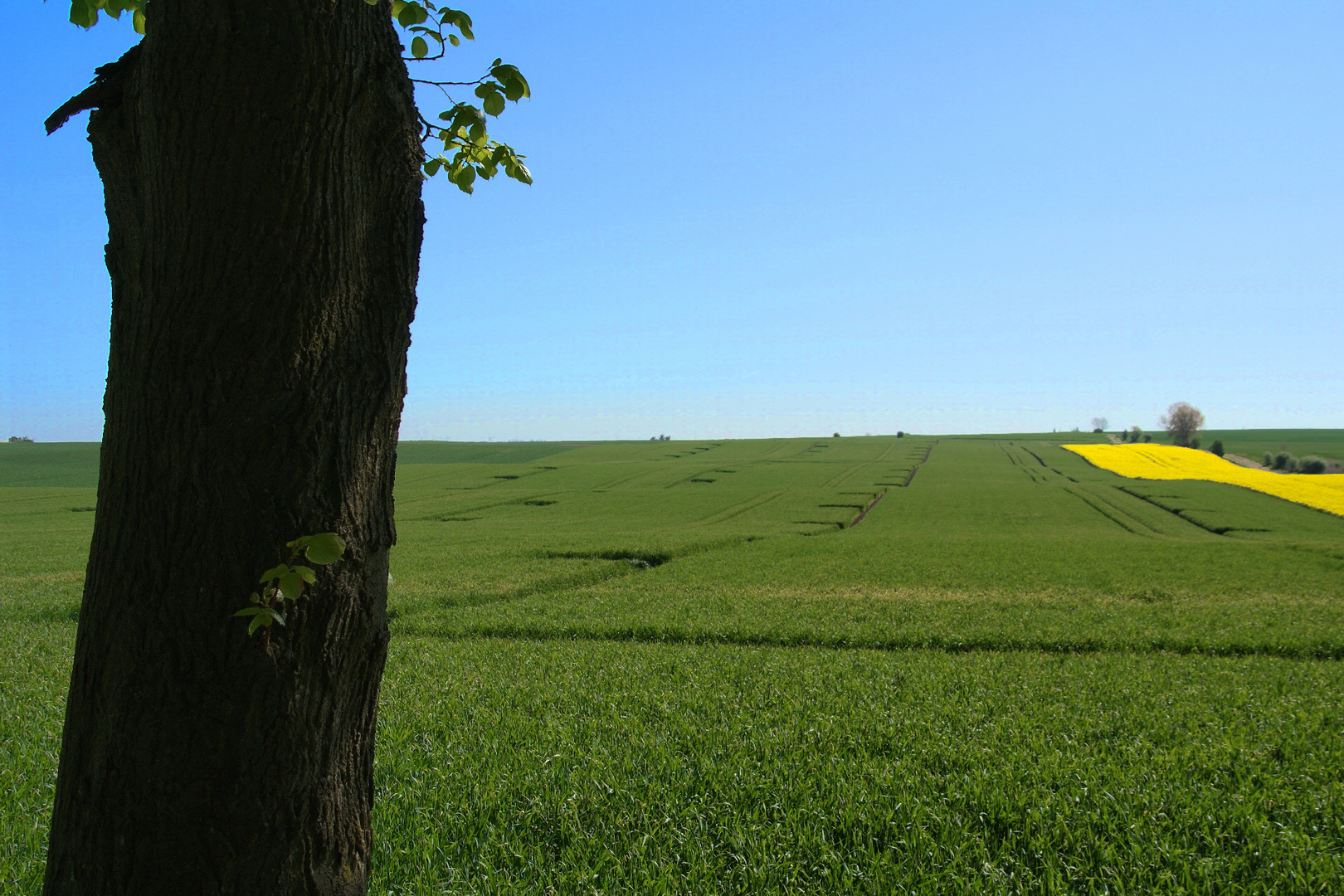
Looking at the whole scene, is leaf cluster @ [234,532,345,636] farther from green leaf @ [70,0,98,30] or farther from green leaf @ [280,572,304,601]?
green leaf @ [70,0,98,30]

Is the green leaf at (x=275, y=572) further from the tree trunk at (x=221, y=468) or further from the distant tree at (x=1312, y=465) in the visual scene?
the distant tree at (x=1312, y=465)

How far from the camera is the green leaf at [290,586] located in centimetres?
188

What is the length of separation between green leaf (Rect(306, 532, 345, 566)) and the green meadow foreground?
3675 millimetres

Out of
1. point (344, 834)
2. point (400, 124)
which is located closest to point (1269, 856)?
point (344, 834)

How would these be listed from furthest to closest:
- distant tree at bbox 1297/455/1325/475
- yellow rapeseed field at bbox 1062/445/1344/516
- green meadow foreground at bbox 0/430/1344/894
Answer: distant tree at bbox 1297/455/1325/475 → yellow rapeseed field at bbox 1062/445/1344/516 → green meadow foreground at bbox 0/430/1344/894

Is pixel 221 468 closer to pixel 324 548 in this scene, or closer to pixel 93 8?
pixel 324 548

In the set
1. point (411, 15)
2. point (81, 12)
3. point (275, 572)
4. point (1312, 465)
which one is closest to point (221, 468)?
point (275, 572)

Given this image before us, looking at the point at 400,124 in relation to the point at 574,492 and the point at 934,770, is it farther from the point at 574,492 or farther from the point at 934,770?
the point at 574,492

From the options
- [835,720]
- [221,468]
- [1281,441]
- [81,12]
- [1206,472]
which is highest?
[1281,441]

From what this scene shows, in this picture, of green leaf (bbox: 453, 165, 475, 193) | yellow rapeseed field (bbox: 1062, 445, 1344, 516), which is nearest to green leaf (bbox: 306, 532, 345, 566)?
green leaf (bbox: 453, 165, 475, 193)

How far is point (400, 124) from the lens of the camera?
241 centimetres

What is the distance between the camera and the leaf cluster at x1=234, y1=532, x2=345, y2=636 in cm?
190

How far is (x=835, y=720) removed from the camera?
26.2 ft

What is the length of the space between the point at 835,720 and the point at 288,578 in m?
7.16
